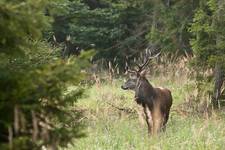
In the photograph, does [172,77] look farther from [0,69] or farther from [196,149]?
[0,69]

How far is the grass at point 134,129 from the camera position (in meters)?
9.16

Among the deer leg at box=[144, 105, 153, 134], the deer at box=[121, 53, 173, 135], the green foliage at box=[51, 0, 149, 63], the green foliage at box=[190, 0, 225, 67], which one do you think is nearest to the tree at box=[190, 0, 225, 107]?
the green foliage at box=[190, 0, 225, 67]

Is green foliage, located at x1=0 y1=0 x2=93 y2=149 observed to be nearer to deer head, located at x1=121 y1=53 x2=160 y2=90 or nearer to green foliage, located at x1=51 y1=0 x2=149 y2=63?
deer head, located at x1=121 y1=53 x2=160 y2=90

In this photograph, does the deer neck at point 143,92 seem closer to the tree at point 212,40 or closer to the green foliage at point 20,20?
the tree at point 212,40

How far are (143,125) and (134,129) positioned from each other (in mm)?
709

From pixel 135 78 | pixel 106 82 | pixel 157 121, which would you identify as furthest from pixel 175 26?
pixel 157 121

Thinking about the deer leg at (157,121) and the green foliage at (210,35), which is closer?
the deer leg at (157,121)

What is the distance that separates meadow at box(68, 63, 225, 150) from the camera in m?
9.21

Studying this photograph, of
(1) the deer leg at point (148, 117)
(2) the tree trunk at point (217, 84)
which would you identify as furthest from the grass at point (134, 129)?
(2) the tree trunk at point (217, 84)

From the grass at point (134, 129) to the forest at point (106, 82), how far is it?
0.02 meters

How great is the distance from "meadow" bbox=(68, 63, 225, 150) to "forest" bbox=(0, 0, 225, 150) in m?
0.02

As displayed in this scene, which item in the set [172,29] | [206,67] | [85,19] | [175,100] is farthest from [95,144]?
[85,19]

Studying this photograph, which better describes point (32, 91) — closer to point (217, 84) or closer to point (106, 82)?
point (217, 84)

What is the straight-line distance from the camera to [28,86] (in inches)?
122
